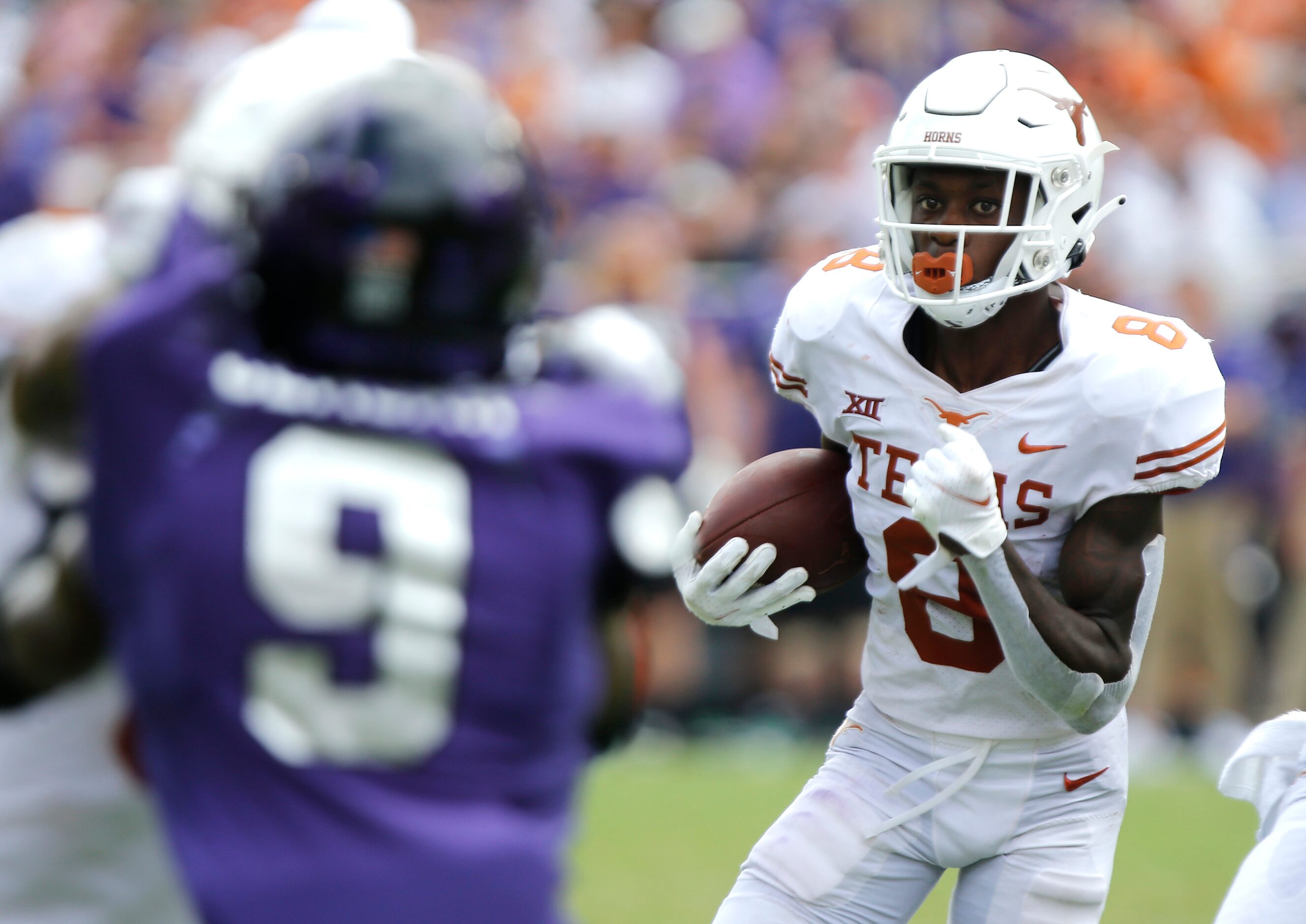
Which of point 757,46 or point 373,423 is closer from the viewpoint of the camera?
point 373,423

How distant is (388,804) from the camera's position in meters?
2.12

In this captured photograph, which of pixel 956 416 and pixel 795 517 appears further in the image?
pixel 795 517

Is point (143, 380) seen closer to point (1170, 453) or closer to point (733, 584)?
point (733, 584)

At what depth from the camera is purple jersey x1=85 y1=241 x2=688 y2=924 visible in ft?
6.83

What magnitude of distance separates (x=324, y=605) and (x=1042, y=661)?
1.25 metres

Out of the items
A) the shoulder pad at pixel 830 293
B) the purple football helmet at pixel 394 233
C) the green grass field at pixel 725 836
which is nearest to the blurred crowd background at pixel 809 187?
the green grass field at pixel 725 836

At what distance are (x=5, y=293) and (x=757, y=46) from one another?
5.88m

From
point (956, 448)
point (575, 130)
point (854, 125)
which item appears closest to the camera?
point (956, 448)

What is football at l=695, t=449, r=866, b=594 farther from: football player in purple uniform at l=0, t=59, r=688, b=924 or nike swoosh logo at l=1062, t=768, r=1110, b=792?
football player in purple uniform at l=0, t=59, r=688, b=924

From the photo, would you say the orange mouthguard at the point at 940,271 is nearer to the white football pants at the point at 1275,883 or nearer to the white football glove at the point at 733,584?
the white football glove at the point at 733,584

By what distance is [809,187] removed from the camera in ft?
26.5

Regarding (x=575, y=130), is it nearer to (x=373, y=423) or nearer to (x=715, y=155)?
(x=715, y=155)

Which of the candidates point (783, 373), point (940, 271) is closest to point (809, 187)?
point (783, 373)

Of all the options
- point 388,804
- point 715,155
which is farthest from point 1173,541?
point 388,804
